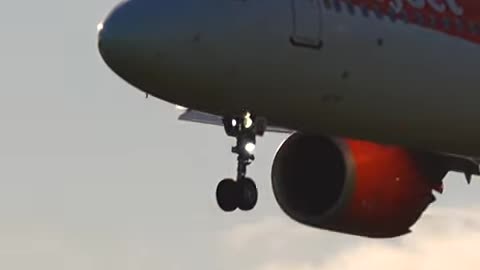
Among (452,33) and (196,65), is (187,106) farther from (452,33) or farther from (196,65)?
(452,33)

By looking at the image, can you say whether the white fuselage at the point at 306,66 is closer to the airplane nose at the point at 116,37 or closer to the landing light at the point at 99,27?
the airplane nose at the point at 116,37

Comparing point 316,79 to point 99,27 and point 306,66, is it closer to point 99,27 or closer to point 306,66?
point 306,66

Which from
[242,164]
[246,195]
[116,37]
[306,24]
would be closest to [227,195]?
[246,195]

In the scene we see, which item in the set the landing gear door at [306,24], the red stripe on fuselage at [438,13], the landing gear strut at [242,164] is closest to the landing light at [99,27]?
the landing gear strut at [242,164]

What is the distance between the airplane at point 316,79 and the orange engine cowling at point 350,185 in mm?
24

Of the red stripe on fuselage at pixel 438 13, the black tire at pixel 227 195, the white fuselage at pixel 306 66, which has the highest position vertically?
the red stripe on fuselage at pixel 438 13

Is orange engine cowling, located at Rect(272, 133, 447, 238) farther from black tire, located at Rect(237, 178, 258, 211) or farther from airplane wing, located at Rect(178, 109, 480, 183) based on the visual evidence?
black tire, located at Rect(237, 178, 258, 211)

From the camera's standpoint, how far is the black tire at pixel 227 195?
40.6 m

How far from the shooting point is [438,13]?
140ft

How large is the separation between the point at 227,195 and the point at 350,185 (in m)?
5.69

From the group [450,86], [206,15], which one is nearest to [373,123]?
[450,86]

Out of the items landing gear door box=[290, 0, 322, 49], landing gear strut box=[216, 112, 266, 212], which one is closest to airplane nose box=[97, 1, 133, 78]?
landing gear strut box=[216, 112, 266, 212]

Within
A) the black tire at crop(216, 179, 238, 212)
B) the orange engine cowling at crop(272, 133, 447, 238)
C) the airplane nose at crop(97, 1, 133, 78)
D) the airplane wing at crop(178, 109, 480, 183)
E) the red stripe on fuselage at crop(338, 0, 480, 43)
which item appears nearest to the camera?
the airplane nose at crop(97, 1, 133, 78)

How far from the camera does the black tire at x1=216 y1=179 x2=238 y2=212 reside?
40594mm
